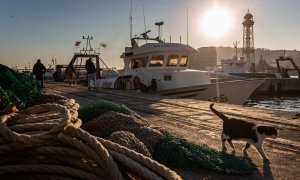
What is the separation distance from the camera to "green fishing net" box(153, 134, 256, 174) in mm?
3805

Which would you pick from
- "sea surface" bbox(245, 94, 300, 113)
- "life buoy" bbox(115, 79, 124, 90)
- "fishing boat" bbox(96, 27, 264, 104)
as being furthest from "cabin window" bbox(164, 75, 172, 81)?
"sea surface" bbox(245, 94, 300, 113)

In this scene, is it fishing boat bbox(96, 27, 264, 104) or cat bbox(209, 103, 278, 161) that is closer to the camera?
cat bbox(209, 103, 278, 161)

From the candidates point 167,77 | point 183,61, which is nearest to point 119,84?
point 167,77

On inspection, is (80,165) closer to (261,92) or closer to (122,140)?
(122,140)

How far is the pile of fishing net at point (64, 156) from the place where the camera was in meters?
2.10

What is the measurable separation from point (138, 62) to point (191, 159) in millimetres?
16422

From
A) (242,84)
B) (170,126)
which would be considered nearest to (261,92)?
(242,84)

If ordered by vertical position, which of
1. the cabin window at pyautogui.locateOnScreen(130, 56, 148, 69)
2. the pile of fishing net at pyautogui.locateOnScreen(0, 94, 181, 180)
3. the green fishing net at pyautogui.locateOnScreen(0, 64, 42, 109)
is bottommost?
the pile of fishing net at pyautogui.locateOnScreen(0, 94, 181, 180)

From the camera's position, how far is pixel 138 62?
65.6 ft

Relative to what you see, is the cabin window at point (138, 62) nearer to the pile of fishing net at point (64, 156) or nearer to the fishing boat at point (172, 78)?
the fishing boat at point (172, 78)

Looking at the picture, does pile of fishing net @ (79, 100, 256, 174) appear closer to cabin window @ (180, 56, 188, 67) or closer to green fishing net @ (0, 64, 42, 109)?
green fishing net @ (0, 64, 42, 109)

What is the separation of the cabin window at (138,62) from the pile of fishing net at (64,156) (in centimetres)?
1695

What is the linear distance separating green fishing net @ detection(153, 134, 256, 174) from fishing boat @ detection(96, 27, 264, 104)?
13.3 metres

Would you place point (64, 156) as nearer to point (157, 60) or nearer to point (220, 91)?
point (157, 60)
